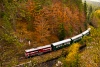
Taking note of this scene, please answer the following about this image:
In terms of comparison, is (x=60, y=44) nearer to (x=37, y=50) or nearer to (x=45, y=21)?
(x=45, y=21)

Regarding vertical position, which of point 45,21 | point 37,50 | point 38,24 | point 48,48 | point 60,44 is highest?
point 45,21

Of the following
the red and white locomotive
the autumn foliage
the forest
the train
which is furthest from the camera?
the autumn foliage

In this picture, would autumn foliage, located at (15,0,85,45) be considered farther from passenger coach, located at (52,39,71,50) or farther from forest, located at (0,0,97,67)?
passenger coach, located at (52,39,71,50)

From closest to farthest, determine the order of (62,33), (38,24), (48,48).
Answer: (48,48)
(38,24)
(62,33)

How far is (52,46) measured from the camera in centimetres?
5950

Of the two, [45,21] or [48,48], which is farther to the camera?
[45,21]

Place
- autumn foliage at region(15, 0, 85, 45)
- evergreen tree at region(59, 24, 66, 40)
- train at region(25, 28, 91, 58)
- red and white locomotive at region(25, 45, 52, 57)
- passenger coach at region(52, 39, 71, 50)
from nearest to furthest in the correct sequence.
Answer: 1. red and white locomotive at region(25, 45, 52, 57)
2. train at region(25, 28, 91, 58)
3. passenger coach at region(52, 39, 71, 50)
4. autumn foliage at region(15, 0, 85, 45)
5. evergreen tree at region(59, 24, 66, 40)

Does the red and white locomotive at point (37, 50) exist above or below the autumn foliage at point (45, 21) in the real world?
below

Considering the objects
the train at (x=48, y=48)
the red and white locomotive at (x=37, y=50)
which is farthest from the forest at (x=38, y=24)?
the train at (x=48, y=48)

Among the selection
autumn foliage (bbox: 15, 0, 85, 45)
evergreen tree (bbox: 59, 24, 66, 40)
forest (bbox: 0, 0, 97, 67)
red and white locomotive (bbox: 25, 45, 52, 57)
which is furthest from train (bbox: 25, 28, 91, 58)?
autumn foliage (bbox: 15, 0, 85, 45)

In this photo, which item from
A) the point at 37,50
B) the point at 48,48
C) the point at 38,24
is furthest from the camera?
the point at 38,24

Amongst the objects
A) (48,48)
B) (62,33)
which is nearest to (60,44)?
(48,48)

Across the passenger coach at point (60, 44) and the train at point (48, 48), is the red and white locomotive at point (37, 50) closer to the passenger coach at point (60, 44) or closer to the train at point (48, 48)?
the train at point (48, 48)

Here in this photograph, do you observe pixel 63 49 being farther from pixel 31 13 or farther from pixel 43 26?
pixel 31 13
